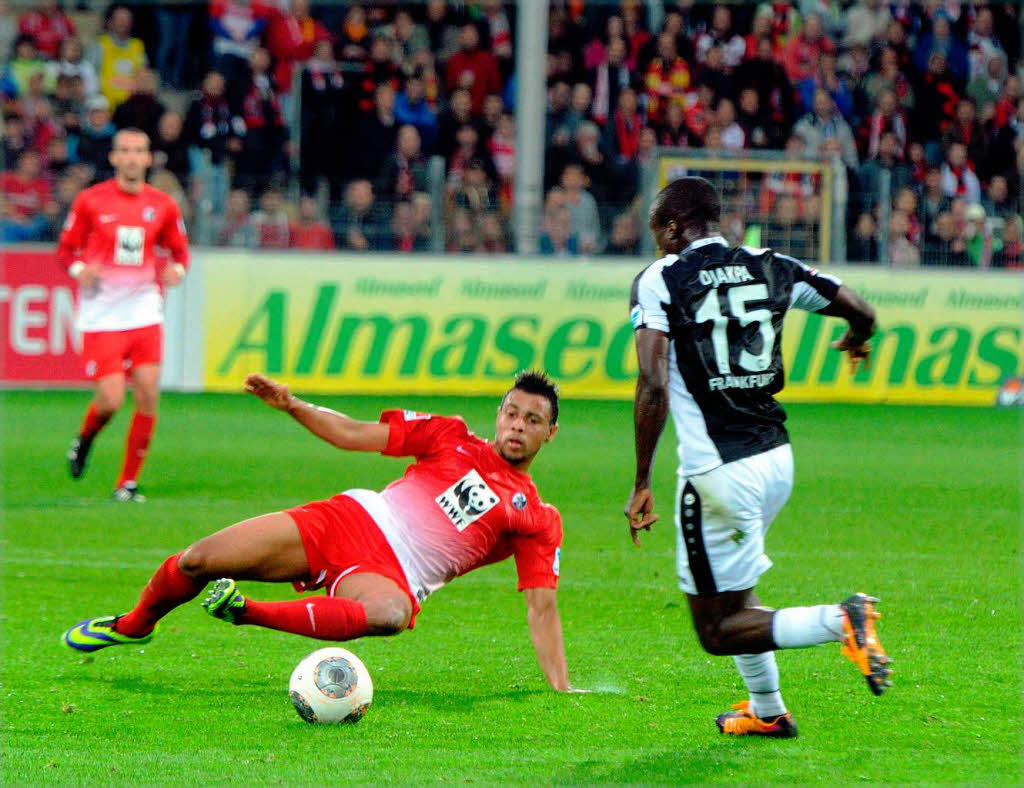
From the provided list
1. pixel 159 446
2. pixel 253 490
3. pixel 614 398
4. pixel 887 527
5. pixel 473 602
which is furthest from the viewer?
pixel 614 398

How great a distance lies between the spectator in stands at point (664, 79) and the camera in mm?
20156

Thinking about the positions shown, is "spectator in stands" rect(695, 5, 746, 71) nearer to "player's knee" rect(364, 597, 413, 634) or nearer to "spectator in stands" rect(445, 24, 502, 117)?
"spectator in stands" rect(445, 24, 502, 117)

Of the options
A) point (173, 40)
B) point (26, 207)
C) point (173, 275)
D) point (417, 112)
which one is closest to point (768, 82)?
point (417, 112)

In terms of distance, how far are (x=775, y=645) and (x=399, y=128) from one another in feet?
47.0

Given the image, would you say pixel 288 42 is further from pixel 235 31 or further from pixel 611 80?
pixel 611 80

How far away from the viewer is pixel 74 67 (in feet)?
61.0

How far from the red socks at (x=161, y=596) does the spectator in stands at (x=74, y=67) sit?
1333cm

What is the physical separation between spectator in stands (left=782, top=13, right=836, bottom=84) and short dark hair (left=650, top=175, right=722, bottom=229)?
15.7m

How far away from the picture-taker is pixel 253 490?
11.1m

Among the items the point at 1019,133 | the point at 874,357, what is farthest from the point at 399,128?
Answer: the point at 1019,133

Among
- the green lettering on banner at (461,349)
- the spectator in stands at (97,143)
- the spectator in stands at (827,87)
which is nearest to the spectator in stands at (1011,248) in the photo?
the spectator in stands at (827,87)

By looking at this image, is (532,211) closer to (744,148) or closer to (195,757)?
(744,148)

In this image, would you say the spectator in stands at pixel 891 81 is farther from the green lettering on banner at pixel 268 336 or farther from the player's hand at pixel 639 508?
the player's hand at pixel 639 508

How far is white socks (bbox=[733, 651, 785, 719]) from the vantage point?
17.6 feet
